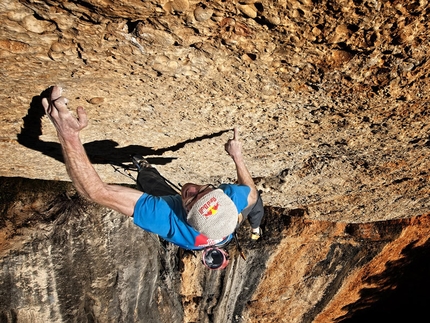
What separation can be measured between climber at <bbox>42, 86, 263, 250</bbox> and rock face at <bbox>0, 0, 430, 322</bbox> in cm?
19

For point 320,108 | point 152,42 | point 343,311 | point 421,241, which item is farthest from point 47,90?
point 343,311

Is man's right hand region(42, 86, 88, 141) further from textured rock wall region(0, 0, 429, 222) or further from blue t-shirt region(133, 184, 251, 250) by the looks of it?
blue t-shirt region(133, 184, 251, 250)

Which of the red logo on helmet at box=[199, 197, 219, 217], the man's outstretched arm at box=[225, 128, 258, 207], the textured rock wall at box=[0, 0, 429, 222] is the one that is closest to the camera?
the textured rock wall at box=[0, 0, 429, 222]

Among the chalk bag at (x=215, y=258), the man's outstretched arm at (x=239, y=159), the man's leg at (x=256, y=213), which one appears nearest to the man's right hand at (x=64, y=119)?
the man's outstretched arm at (x=239, y=159)

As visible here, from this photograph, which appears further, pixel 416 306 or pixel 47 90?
pixel 416 306

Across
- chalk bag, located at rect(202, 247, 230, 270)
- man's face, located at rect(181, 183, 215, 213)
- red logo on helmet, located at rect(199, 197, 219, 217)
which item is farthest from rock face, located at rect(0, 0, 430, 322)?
chalk bag, located at rect(202, 247, 230, 270)

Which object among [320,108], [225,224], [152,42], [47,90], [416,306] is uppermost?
[152,42]

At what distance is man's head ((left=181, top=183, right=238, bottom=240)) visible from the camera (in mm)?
1943

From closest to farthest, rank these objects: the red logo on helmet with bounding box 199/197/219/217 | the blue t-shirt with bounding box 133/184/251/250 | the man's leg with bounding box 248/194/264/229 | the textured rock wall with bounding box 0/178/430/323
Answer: the red logo on helmet with bounding box 199/197/219/217, the blue t-shirt with bounding box 133/184/251/250, the man's leg with bounding box 248/194/264/229, the textured rock wall with bounding box 0/178/430/323

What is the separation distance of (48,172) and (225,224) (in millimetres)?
2300

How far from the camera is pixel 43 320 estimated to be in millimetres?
4227

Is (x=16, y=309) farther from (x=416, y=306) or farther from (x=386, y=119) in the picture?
(x=416, y=306)

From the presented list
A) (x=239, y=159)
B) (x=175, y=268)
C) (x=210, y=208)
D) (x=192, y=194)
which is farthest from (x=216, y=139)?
(x=175, y=268)

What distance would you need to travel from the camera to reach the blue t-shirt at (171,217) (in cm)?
205
